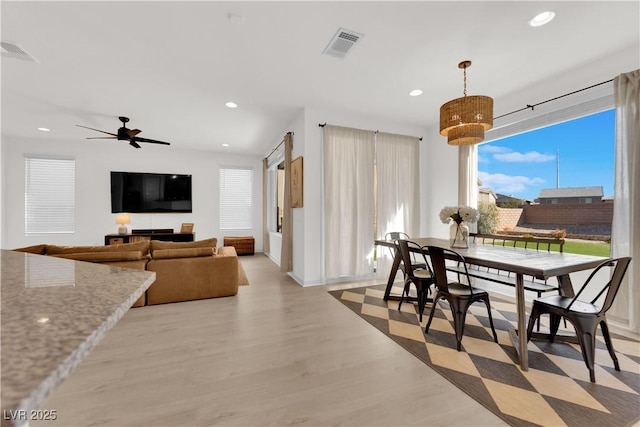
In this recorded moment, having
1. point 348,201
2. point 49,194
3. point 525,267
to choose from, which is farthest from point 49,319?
point 49,194

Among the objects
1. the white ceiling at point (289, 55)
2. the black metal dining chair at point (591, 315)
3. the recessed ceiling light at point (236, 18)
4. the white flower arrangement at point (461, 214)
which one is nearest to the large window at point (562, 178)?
the white ceiling at point (289, 55)

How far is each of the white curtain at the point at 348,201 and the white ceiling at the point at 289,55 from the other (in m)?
0.52

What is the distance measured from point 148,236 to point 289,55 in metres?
5.49

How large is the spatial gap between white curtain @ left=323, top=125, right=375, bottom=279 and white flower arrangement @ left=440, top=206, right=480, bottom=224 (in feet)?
5.18

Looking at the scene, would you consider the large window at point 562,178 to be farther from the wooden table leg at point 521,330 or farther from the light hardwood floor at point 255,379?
the light hardwood floor at point 255,379

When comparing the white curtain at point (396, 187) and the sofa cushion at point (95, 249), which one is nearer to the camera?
the sofa cushion at point (95, 249)

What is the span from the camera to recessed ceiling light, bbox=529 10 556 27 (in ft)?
7.29

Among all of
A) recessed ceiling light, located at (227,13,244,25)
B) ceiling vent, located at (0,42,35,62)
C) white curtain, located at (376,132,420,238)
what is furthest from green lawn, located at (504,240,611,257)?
ceiling vent, located at (0,42,35,62)

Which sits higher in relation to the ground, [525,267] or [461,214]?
[461,214]

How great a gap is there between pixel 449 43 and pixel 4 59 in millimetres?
4618

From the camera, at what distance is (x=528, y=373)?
194cm

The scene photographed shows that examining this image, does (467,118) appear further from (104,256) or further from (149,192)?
(149,192)

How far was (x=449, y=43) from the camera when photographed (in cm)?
257

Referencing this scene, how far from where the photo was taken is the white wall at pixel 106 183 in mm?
5691
